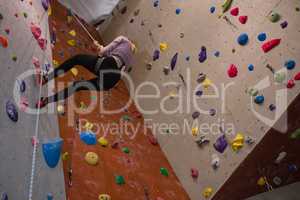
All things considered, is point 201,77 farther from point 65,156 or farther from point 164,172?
point 65,156

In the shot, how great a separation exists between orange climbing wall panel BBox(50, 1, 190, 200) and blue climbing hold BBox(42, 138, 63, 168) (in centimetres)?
21

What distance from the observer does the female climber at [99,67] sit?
8.63ft

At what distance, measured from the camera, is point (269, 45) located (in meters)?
2.43

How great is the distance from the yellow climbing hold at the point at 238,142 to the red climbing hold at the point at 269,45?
0.66 m

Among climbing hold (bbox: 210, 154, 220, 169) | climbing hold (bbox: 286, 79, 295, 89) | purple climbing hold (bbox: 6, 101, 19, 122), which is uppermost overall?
climbing hold (bbox: 286, 79, 295, 89)

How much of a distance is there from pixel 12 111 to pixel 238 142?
1590mm

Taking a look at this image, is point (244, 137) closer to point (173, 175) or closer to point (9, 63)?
point (173, 175)

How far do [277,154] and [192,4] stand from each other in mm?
1668

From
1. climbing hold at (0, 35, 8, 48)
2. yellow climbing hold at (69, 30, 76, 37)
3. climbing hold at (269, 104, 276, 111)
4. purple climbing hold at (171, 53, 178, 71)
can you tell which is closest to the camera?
climbing hold at (0, 35, 8, 48)

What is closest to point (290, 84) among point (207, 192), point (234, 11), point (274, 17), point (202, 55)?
point (274, 17)

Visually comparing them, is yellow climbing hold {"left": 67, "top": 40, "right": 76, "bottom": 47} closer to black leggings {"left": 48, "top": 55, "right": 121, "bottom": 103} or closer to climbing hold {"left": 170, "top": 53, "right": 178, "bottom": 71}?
black leggings {"left": 48, "top": 55, "right": 121, "bottom": 103}

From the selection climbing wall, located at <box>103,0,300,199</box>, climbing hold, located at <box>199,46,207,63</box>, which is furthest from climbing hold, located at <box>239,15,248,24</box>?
climbing hold, located at <box>199,46,207,63</box>

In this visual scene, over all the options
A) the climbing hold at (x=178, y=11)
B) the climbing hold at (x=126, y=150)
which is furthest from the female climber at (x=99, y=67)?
the climbing hold at (x=178, y=11)

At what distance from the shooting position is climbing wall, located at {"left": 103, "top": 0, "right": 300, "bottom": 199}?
2.36 metres
